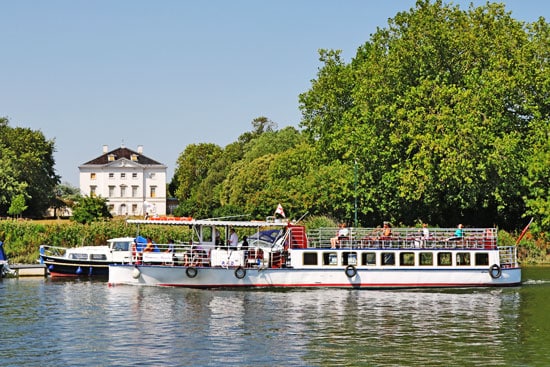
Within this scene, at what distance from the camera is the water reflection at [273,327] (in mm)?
28641

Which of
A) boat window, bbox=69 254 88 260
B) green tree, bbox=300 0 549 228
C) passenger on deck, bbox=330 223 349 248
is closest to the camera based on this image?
passenger on deck, bbox=330 223 349 248

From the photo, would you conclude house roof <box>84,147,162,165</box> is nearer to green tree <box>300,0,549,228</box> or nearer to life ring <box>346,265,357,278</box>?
green tree <box>300,0,549,228</box>

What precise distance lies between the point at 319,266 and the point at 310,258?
Result: 0.63m

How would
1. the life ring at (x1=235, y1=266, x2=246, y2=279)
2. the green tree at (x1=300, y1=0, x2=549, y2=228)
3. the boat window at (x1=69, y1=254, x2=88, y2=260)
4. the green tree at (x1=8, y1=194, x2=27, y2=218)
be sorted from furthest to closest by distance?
the green tree at (x1=8, y1=194, x2=27, y2=218)
the green tree at (x1=300, y1=0, x2=549, y2=228)
the boat window at (x1=69, y1=254, x2=88, y2=260)
the life ring at (x1=235, y1=266, x2=246, y2=279)

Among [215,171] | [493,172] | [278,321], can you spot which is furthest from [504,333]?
[215,171]

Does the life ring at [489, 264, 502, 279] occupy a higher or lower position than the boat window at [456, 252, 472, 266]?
lower

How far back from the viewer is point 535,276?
5534 cm

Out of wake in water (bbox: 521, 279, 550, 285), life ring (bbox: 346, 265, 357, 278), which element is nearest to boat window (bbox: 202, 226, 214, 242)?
life ring (bbox: 346, 265, 357, 278)

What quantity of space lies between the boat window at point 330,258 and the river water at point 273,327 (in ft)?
5.41

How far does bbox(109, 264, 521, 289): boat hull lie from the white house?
114 metres

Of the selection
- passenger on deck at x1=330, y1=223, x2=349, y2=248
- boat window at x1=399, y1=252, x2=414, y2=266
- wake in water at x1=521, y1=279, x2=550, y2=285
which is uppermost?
passenger on deck at x1=330, y1=223, x2=349, y2=248

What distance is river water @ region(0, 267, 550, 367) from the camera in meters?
28.6

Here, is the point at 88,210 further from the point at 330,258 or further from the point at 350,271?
the point at 350,271

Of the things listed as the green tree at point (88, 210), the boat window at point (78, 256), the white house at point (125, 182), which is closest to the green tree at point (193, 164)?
the white house at point (125, 182)
